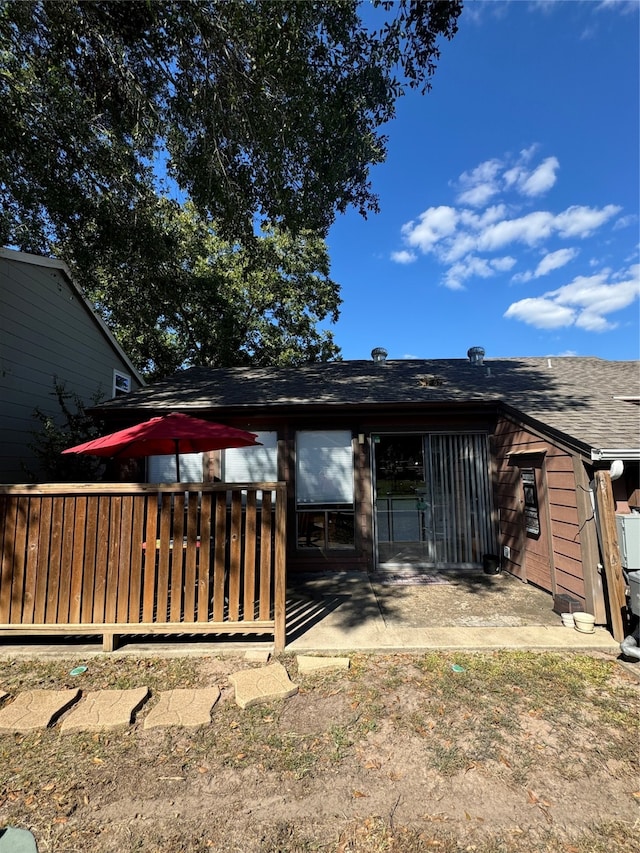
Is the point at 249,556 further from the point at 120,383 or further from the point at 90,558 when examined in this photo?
the point at 120,383

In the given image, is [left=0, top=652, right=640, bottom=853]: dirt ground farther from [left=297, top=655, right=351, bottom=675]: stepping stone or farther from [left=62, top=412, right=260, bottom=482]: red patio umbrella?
[left=62, top=412, right=260, bottom=482]: red patio umbrella

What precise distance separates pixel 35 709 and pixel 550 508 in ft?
19.0

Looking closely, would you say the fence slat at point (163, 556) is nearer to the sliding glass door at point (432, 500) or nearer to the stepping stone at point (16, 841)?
the stepping stone at point (16, 841)

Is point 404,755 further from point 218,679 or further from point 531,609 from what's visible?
point 531,609

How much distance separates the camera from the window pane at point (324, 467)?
6.71 meters

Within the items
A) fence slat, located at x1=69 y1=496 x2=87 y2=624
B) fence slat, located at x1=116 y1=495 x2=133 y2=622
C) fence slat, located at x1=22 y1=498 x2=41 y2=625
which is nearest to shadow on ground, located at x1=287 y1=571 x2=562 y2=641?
fence slat, located at x1=116 y1=495 x2=133 y2=622

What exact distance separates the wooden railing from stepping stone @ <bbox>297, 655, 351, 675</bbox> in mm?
361

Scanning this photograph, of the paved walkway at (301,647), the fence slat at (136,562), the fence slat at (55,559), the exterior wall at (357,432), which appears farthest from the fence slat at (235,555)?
the exterior wall at (357,432)

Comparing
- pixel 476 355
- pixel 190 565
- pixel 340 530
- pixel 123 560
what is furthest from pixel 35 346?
pixel 476 355

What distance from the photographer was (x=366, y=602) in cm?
516

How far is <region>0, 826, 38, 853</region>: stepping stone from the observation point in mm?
1818

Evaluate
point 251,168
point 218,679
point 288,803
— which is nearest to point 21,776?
point 218,679

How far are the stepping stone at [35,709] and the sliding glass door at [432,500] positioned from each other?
4.71 m

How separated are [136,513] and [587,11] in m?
9.34
